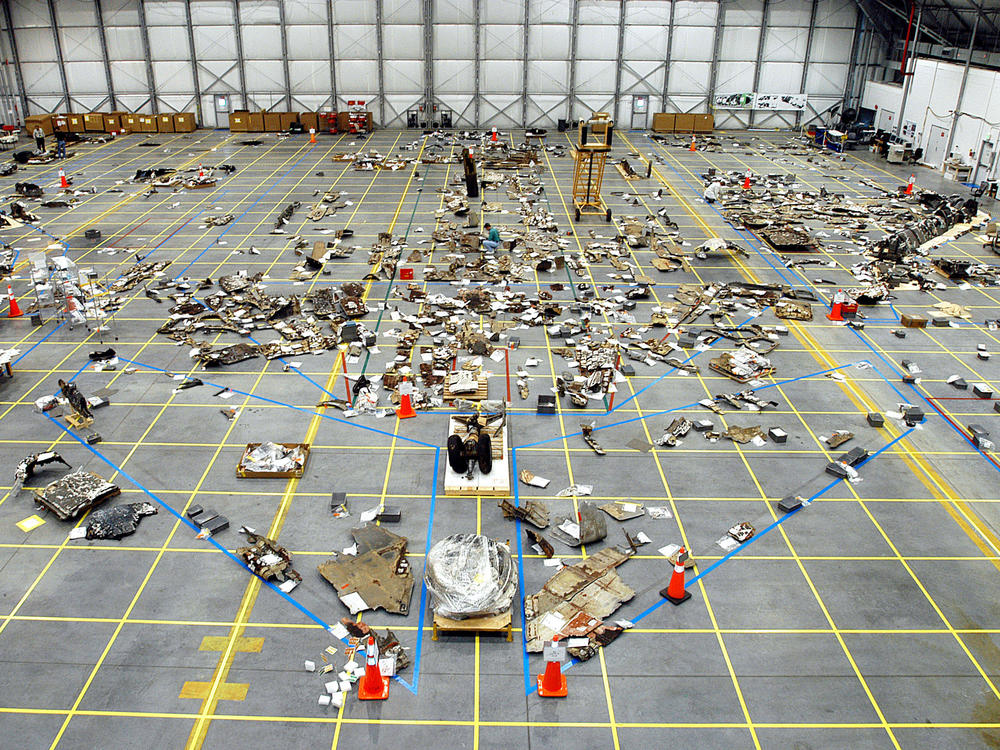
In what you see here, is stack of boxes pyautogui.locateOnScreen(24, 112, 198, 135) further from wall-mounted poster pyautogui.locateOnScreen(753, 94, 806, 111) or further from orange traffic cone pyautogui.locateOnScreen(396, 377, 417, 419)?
orange traffic cone pyautogui.locateOnScreen(396, 377, 417, 419)

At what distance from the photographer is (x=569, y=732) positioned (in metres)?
9.16

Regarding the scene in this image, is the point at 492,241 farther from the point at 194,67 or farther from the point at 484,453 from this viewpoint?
the point at 194,67

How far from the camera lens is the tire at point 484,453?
13.5 meters

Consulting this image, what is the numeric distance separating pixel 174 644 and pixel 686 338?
47.6 ft

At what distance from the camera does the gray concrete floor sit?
9359 mm

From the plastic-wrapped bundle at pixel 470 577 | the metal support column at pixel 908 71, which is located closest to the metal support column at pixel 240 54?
the metal support column at pixel 908 71

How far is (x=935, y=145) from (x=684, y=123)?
587 inches

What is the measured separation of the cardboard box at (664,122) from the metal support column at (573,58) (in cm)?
556

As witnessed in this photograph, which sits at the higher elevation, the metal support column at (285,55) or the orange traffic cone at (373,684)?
the metal support column at (285,55)

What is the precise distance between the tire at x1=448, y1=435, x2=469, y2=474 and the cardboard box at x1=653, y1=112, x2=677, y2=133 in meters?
40.3

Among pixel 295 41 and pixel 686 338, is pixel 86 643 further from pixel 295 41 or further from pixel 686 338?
pixel 295 41

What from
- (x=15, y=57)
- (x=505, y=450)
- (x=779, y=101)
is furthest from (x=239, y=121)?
(x=505, y=450)

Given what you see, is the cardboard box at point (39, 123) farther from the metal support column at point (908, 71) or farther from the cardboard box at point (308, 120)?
the metal support column at point (908, 71)

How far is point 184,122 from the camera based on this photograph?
4678 cm
